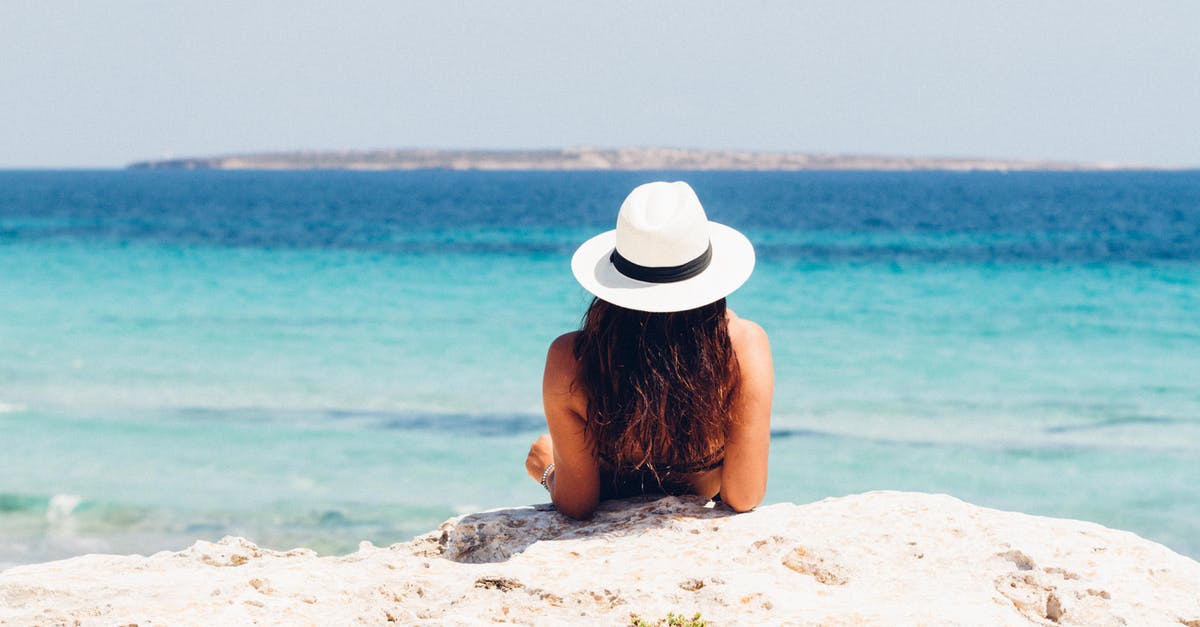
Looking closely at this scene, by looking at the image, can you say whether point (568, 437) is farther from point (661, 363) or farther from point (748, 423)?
point (748, 423)

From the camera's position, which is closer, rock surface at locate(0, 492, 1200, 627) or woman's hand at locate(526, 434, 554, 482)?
rock surface at locate(0, 492, 1200, 627)

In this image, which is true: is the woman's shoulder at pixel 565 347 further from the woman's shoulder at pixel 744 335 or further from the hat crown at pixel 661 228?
the woman's shoulder at pixel 744 335

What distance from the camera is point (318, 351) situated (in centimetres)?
1127

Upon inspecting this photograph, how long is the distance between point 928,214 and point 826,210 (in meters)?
4.58

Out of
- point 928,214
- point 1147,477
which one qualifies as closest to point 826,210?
point 928,214

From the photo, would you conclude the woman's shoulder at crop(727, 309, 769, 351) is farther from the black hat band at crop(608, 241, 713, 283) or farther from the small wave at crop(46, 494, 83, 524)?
the small wave at crop(46, 494, 83, 524)

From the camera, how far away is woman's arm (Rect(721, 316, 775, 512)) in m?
2.96

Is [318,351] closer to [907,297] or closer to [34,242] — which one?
[907,297]

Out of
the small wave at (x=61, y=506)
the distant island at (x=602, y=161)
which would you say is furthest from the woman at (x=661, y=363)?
the distant island at (x=602, y=161)

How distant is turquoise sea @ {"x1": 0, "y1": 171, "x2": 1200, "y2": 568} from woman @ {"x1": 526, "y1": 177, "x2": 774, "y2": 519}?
0.19 metres

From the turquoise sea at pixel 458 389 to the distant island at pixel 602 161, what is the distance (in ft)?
480

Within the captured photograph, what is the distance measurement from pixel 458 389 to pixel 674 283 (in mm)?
6989

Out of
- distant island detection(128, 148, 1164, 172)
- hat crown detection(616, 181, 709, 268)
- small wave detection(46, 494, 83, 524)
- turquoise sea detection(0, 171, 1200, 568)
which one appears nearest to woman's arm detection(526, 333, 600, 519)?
turquoise sea detection(0, 171, 1200, 568)

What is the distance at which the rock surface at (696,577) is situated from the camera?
2490 millimetres
